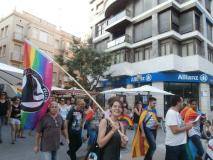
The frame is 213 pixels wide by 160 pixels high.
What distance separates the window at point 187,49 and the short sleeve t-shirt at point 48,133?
1968cm

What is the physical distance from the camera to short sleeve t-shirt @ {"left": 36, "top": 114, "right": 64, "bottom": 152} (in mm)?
5035

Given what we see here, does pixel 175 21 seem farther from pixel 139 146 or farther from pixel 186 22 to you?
pixel 139 146

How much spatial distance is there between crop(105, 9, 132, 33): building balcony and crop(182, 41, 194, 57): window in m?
6.63

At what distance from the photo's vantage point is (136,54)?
87.9ft

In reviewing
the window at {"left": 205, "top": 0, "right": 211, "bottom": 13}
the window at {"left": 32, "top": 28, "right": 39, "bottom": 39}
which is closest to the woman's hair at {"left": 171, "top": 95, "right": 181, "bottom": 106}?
the window at {"left": 205, "top": 0, "right": 211, "bottom": 13}

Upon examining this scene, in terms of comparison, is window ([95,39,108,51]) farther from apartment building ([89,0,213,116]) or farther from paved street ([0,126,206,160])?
paved street ([0,126,206,160])

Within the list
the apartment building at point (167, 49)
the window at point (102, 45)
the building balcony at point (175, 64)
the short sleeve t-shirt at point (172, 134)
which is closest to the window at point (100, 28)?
the window at point (102, 45)

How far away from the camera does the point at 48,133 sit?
5082mm

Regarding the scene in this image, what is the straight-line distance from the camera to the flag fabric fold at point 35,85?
15.7 ft

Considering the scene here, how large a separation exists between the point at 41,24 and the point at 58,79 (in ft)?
27.3

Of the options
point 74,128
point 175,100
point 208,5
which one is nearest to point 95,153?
point 175,100

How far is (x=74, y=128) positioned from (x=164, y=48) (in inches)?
717

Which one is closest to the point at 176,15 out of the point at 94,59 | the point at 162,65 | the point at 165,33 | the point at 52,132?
the point at 165,33

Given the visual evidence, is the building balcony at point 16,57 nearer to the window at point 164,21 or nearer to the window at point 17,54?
the window at point 17,54
